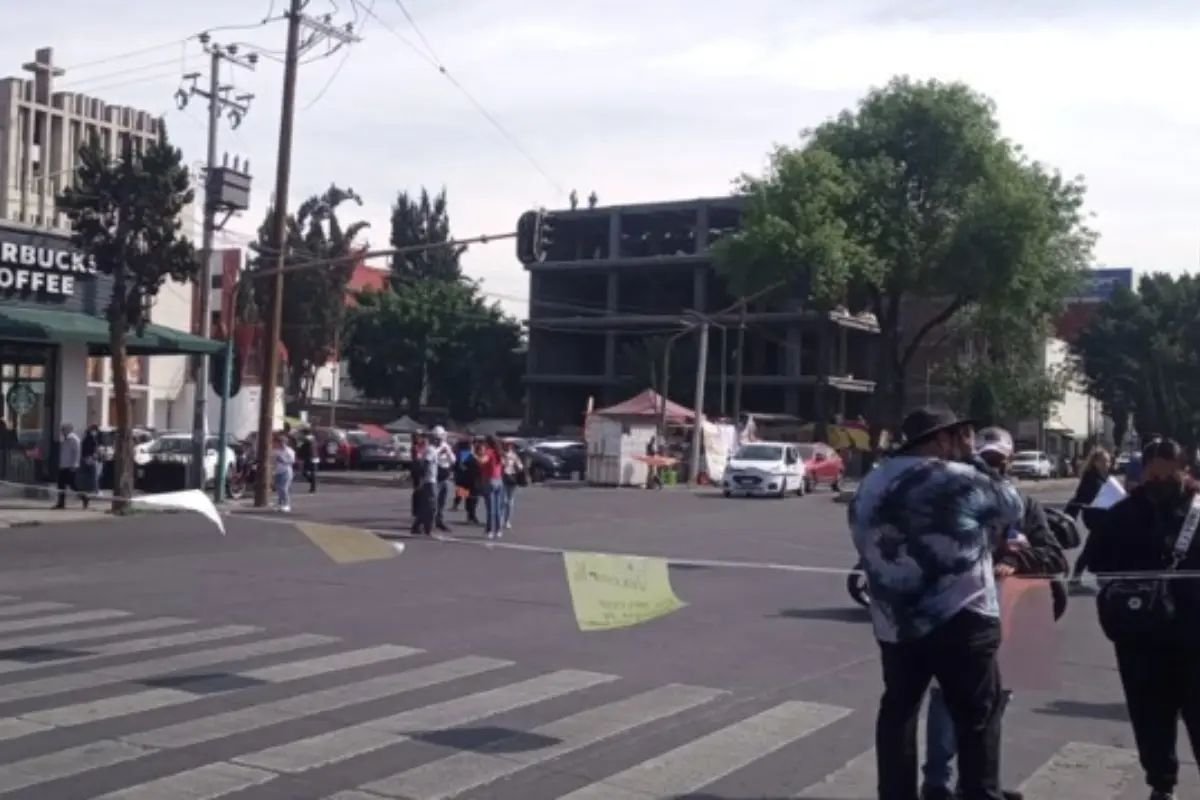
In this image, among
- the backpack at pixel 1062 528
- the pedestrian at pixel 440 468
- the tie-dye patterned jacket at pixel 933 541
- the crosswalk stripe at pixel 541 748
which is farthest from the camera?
the pedestrian at pixel 440 468

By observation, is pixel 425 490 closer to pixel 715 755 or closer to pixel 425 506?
pixel 425 506

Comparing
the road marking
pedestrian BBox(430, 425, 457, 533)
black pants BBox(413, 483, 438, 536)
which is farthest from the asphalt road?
pedestrian BBox(430, 425, 457, 533)

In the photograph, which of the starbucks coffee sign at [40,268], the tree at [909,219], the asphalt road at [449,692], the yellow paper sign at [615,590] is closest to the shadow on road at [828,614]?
the asphalt road at [449,692]

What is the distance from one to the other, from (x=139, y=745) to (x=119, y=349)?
878 inches

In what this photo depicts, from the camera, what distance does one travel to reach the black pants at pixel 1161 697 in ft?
22.3

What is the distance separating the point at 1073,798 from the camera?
7504 mm

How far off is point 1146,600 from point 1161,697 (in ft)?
1.62

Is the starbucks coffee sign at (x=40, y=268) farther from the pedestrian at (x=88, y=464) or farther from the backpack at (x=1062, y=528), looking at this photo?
the backpack at (x=1062, y=528)

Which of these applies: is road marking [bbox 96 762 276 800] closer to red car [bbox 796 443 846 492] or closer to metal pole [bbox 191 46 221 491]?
metal pole [bbox 191 46 221 491]

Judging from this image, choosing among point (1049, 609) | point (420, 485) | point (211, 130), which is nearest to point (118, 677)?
point (1049, 609)

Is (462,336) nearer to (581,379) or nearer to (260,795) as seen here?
(581,379)

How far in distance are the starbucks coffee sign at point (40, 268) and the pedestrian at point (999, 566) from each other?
89.4 ft

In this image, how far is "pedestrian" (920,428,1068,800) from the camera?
7.03 meters

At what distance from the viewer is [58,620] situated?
523 inches
